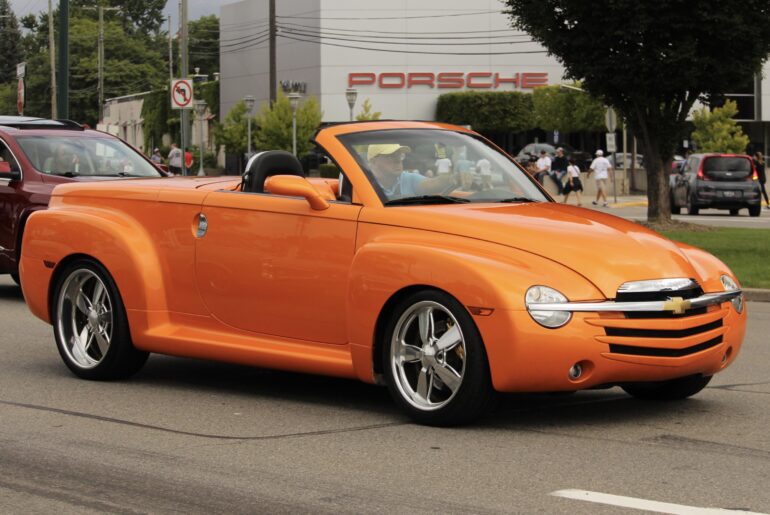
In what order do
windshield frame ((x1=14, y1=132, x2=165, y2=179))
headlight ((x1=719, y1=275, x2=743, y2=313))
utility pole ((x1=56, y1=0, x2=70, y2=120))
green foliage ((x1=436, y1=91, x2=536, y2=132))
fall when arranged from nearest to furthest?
headlight ((x1=719, y1=275, x2=743, y2=313))
windshield frame ((x1=14, y1=132, x2=165, y2=179))
utility pole ((x1=56, y1=0, x2=70, y2=120))
green foliage ((x1=436, y1=91, x2=536, y2=132))

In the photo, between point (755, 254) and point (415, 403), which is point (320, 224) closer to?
point (415, 403)

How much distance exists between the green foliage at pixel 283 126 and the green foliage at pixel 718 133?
17.0 metres

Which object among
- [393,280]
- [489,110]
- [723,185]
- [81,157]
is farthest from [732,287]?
[489,110]

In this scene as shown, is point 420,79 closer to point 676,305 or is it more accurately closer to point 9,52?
point 676,305

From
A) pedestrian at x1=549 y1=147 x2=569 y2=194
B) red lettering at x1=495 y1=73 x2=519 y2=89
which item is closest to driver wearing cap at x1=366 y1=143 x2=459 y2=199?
pedestrian at x1=549 y1=147 x2=569 y2=194

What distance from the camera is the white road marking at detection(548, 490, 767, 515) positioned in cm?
529

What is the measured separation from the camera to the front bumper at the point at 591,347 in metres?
6.69

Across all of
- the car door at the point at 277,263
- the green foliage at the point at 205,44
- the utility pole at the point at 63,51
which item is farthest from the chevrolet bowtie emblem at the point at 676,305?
the green foliage at the point at 205,44

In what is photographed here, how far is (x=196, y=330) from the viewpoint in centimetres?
832

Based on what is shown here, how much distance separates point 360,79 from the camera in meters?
82.3

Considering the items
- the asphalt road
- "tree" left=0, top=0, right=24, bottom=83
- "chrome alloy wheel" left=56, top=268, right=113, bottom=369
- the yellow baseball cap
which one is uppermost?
"tree" left=0, top=0, right=24, bottom=83

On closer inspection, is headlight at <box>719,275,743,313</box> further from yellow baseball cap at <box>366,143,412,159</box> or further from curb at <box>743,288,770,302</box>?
curb at <box>743,288,770,302</box>

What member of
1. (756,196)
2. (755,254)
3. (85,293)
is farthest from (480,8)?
(85,293)

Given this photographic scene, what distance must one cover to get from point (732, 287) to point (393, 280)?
1.87m
